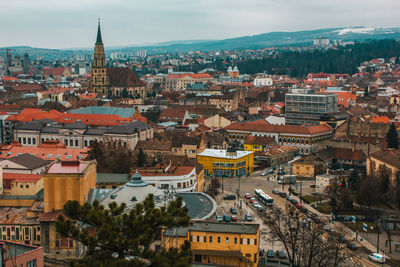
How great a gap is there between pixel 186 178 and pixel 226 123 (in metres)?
24.9

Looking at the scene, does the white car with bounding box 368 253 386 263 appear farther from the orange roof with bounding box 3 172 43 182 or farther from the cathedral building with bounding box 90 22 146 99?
the cathedral building with bounding box 90 22 146 99

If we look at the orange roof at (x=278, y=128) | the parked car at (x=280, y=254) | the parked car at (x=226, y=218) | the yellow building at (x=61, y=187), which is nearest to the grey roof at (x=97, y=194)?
the yellow building at (x=61, y=187)

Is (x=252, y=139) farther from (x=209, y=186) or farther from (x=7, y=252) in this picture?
(x=7, y=252)

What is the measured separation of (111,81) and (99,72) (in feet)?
10.7

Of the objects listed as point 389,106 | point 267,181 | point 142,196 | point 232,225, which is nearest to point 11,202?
point 142,196

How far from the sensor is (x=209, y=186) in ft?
123

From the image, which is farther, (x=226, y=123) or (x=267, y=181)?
(x=226, y=123)

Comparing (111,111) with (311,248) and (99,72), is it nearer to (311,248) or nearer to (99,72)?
(99,72)

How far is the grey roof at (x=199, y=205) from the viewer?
2503 centimetres

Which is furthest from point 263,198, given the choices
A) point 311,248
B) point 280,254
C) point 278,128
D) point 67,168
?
point 278,128

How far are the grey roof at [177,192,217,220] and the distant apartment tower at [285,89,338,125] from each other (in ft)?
113

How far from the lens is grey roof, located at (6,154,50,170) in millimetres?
34406

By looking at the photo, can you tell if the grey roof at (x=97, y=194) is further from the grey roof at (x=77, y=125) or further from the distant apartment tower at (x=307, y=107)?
the distant apartment tower at (x=307, y=107)

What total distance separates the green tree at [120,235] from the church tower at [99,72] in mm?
70623
